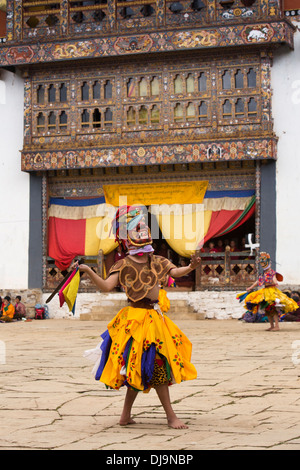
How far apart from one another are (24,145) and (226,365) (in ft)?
37.4

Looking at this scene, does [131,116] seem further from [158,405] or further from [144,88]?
[158,405]

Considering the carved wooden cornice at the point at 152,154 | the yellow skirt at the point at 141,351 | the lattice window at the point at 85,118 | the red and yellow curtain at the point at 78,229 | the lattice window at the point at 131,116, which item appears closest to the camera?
the yellow skirt at the point at 141,351

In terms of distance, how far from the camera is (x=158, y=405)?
6.26m

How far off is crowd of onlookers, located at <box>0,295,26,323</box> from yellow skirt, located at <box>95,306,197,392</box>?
12562 mm

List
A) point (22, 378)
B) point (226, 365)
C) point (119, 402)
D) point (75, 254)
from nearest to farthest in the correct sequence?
point (119, 402) < point (22, 378) < point (226, 365) < point (75, 254)

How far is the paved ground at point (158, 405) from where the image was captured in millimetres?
4758

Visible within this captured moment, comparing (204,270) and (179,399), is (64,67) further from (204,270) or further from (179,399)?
(179,399)

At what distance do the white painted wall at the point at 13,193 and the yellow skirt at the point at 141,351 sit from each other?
44.8 feet

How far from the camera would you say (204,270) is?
18.1 m

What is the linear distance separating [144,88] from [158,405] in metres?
13.0

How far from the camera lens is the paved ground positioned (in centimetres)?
476

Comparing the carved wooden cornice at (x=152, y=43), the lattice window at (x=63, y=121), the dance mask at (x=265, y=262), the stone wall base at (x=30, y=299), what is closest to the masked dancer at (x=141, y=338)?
the dance mask at (x=265, y=262)

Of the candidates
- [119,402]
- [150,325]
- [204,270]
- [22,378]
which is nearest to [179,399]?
[119,402]

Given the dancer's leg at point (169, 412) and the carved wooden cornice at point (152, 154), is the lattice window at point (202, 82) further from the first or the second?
the dancer's leg at point (169, 412)
